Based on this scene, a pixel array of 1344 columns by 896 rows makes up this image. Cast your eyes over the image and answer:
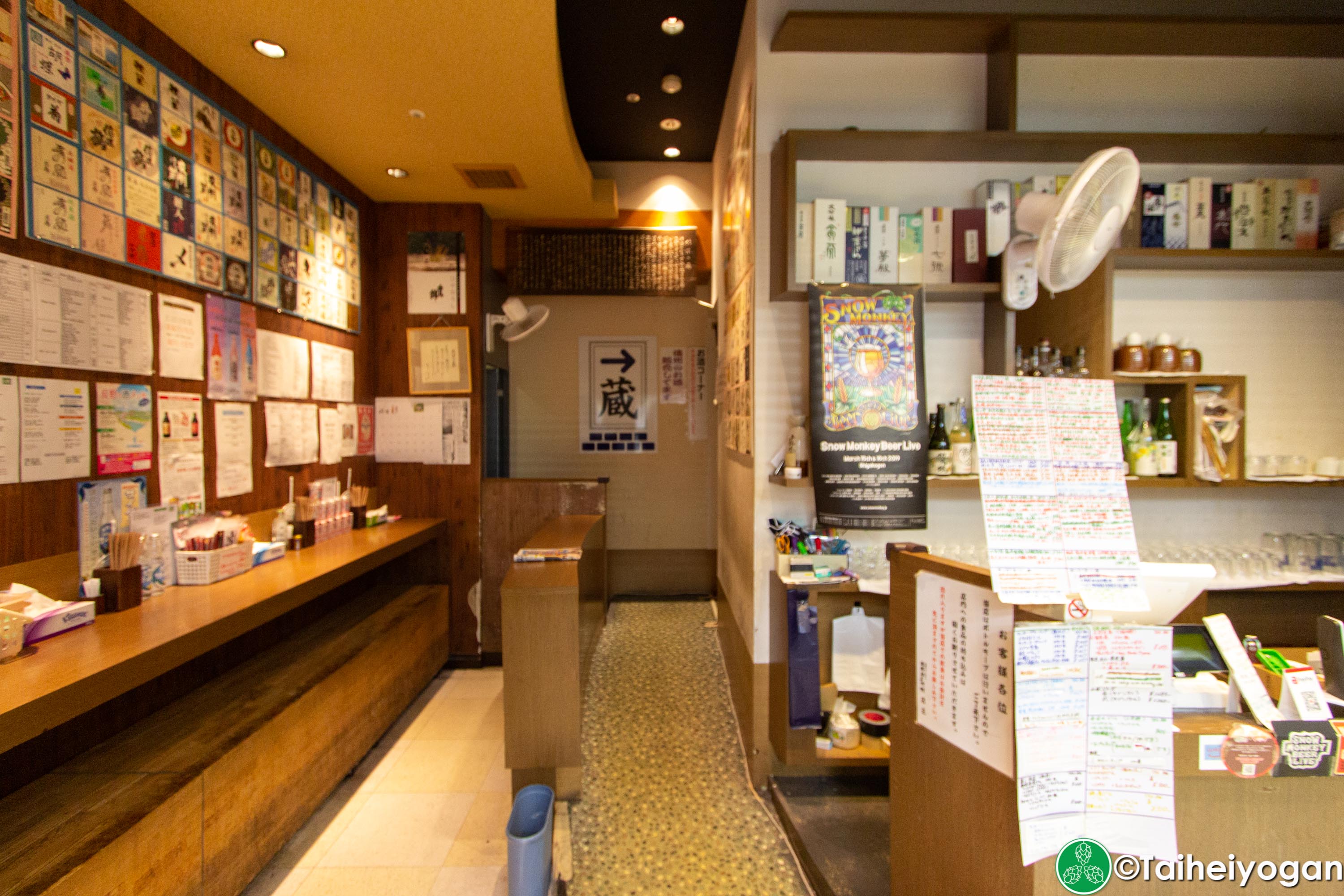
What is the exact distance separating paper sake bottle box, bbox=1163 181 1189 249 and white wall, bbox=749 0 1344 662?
17cm

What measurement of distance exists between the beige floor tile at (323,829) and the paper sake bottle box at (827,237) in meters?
2.89

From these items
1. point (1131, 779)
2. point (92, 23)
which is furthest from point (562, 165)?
point (1131, 779)

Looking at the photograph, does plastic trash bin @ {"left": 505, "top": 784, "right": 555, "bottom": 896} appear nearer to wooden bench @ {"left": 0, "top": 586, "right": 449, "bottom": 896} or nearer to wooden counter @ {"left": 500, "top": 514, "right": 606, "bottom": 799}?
wooden counter @ {"left": 500, "top": 514, "right": 606, "bottom": 799}

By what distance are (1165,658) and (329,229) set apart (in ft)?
→ 13.4

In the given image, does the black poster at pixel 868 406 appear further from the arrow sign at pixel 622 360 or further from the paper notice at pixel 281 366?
the arrow sign at pixel 622 360

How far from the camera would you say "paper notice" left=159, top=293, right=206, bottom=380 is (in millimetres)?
2186

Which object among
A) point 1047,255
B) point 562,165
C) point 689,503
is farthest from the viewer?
point 689,503

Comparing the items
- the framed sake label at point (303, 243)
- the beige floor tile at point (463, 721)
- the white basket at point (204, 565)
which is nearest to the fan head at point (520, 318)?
the framed sake label at point (303, 243)

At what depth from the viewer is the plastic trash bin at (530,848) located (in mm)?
1722

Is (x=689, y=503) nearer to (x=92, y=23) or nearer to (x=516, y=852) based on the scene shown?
(x=516, y=852)

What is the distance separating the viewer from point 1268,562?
7.50 ft

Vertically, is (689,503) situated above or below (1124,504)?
below

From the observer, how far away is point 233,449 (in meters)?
2.57

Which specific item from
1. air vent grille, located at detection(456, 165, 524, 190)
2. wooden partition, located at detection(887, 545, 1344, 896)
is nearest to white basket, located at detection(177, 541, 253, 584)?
air vent grille, located at detection(456, 165, 524, 190)
